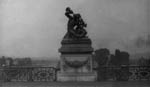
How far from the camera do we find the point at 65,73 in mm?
17469

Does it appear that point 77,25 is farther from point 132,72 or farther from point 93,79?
point 132,72

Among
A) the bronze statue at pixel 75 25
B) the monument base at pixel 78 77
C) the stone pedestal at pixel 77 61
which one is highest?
the bronze statue at pixel 75 25

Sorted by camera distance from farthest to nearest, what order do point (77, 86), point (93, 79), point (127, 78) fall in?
point (127, 78) → point (93, 79) → point (77, 86)

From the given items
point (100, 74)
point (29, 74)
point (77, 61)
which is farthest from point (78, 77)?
point (29, 74)

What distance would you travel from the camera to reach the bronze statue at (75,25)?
17.7 metres

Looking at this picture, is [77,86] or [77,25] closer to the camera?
[77,86]

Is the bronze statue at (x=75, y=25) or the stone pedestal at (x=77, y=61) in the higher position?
the bronze statue at (x=75, y=25)

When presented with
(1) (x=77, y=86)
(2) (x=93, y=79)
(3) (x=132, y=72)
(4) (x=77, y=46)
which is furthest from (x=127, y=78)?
(1) (x=77, y=86)

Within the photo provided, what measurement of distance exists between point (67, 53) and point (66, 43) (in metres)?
0.62

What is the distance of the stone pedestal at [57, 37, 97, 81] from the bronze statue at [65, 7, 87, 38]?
1.43 feet

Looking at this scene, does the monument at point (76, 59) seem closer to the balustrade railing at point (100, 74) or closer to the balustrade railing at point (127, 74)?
the balustrade railing at point (100, 74)

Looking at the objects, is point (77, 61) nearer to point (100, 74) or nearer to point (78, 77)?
point (78, 77)

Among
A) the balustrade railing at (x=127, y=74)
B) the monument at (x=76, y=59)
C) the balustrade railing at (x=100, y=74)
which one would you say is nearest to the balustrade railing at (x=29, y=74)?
the balustrade railing at (x=100, y=74)

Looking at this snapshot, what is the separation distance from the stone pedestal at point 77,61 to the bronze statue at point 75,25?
0.44 metres
